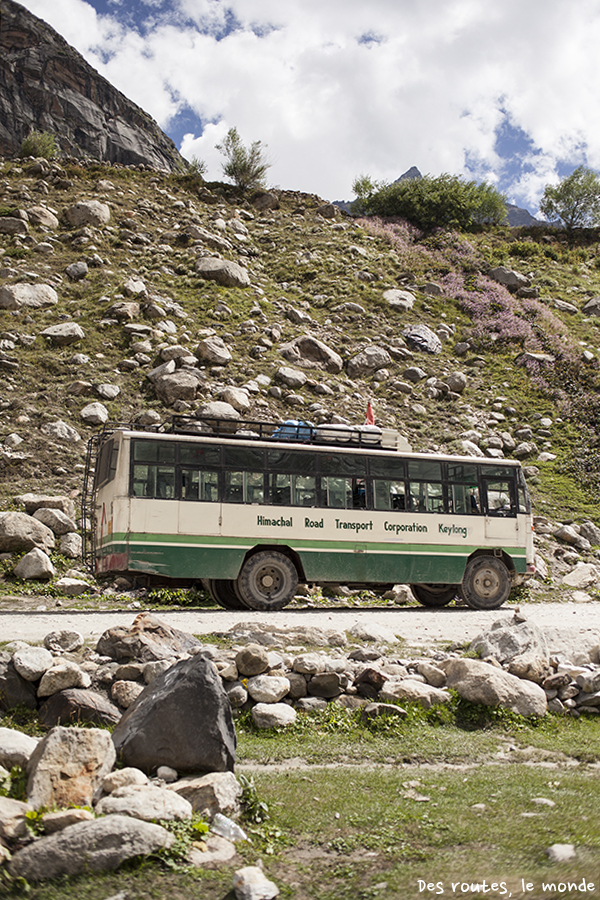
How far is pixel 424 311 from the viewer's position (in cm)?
3884

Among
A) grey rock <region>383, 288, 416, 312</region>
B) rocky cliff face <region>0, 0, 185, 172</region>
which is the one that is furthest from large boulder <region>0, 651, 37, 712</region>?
rocky cliff face <region>0, 0, 185, 172</region>

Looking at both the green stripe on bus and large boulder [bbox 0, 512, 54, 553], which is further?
large boulder [bbox 0, 512, 54, 553]

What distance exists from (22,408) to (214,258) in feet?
56.9

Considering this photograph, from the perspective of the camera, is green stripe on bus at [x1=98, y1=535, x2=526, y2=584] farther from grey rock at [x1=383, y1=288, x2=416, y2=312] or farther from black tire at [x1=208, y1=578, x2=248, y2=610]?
grey rock at [x1=383, y1=288, x2=416, y2=312]

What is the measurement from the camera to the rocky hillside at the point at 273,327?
24.5m

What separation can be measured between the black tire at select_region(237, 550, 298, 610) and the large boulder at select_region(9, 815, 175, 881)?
33.2ft

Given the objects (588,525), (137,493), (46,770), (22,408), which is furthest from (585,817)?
(22,408)

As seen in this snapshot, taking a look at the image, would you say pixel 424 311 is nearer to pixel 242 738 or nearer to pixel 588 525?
pixel 588 525

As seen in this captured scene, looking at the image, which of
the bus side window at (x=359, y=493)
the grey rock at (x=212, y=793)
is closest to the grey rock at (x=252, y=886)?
the grey rock at (x=212, y=793)

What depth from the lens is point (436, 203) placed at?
52.3 metres

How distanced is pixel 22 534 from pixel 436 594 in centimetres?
1038

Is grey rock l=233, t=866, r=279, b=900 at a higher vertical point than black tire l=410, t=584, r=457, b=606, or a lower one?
lower

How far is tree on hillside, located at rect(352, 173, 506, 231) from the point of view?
2056 inches

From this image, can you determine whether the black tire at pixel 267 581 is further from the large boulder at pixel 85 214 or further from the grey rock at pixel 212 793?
the large boulder at pixel 85 214
